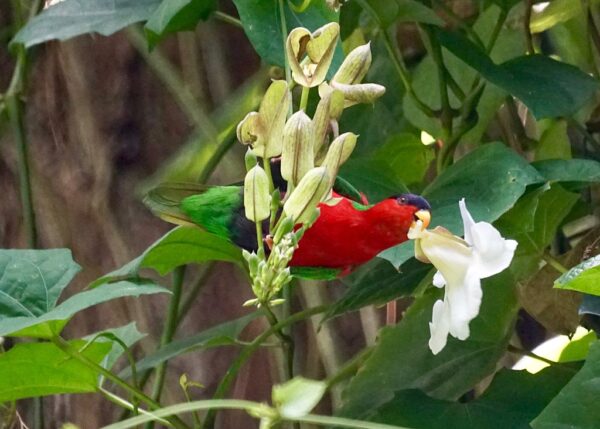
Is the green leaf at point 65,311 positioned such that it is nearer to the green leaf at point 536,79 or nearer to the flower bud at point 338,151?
the flower bud at point 338,151

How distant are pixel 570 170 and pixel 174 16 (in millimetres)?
341

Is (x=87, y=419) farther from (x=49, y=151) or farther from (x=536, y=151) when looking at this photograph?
(x=536, y=151)

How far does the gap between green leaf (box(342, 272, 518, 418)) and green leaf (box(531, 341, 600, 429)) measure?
0.90 ft

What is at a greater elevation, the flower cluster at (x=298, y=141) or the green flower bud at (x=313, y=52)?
the green flower bud at (x=313, y=52)

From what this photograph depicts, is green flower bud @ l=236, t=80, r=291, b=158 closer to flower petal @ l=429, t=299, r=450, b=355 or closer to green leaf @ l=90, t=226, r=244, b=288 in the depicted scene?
flower petal @ l=429, t=299, r=450, b=355

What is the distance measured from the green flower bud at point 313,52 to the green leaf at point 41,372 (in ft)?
1.21

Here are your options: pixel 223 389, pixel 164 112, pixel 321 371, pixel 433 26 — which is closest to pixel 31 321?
pixel 223 389

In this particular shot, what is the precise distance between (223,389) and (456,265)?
48 centimetres

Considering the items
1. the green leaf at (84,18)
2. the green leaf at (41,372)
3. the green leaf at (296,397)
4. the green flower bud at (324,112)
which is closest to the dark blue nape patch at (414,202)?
the green flower bud at (324,112)

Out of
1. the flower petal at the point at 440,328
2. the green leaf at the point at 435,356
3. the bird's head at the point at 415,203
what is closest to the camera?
the flower petal at the point at 440,328

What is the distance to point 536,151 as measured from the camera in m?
0.99

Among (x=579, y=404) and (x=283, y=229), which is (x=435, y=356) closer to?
(x=579, y=404)

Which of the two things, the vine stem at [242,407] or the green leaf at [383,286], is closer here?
the vine stem at [242,407]

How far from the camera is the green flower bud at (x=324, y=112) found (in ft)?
1.46
